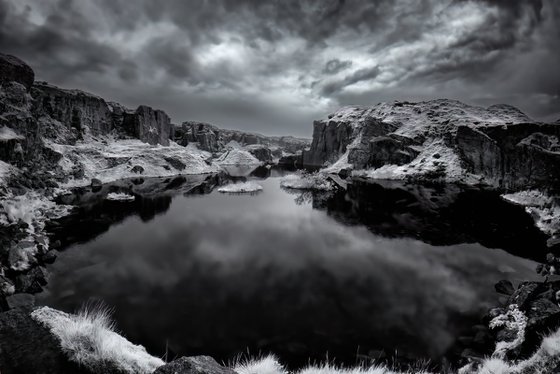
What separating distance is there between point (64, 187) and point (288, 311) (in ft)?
161

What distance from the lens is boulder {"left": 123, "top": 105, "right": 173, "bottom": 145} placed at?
112m

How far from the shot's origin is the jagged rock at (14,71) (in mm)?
44500

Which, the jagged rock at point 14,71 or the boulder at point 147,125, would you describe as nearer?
the jagged rock at point 14,71

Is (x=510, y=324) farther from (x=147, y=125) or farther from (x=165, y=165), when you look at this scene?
(x=147, y=125)

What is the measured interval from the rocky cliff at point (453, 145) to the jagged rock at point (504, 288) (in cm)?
2553

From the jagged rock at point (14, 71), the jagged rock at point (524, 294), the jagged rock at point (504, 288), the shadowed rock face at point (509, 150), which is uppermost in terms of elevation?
the jagged rock at point (14, 71)

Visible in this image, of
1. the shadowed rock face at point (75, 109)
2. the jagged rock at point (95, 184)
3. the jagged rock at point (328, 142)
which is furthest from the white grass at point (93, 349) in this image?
the jagged rock at point (328, 142)

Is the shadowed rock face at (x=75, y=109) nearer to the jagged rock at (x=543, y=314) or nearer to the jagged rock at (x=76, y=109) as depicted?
the jagged rock at (x=76, y=109)

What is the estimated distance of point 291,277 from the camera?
16.1m

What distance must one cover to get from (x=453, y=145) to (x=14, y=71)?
99480 millimetres

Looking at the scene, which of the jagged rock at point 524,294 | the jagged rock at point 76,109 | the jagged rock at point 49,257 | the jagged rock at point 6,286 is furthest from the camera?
the jagged rock at point 76,109

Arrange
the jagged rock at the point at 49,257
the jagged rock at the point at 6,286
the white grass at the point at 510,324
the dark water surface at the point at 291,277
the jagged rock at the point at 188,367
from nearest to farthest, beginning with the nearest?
the jagged rock at the point at 188,367 < the white grass at the point at 510,324 < the dark water surface at the point at 291,277 < the jagged rock at the point at 6,286 < the jagged rock at the point at 49,257

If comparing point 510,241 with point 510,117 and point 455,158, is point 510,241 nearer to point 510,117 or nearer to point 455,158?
point 455,158

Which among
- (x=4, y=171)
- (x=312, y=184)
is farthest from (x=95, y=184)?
(x=312, y=184)
